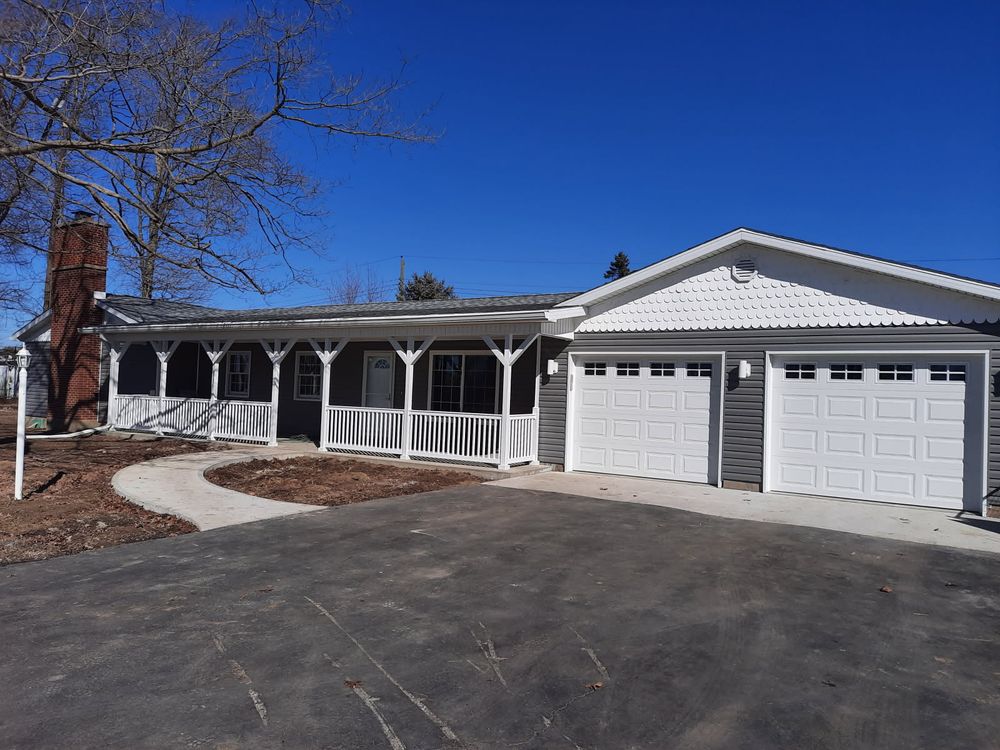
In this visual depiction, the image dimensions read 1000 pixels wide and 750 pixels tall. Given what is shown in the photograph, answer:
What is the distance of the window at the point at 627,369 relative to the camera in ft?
40.1

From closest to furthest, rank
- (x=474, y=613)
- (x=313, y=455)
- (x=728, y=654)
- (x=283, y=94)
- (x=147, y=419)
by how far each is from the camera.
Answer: (x=728, y=654) → (x=474, y=613) → (x=283, y=94) → (x=313, y=455) → (x=147, y=419)

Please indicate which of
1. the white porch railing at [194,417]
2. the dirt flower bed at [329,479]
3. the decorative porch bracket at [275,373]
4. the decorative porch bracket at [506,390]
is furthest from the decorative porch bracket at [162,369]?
the decorative porch bracket at [506,390]

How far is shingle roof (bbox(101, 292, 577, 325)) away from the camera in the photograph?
1350 cm

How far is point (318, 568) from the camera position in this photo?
19.2 ft

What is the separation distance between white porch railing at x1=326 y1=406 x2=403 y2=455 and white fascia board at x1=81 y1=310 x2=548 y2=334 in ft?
5.80

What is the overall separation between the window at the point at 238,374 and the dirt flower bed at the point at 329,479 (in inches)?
230

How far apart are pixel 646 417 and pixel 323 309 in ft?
34.0

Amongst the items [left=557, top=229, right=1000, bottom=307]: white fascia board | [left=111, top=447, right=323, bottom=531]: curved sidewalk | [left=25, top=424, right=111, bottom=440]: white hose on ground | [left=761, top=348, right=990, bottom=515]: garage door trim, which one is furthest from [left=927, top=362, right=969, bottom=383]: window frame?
[left=25, top=424, right=111, bottom=440]: white hose on ground

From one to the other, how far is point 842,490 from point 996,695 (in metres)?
7.12

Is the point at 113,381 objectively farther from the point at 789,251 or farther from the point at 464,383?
the point at 789,251

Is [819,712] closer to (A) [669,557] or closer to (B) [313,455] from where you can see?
(A) [669,557]

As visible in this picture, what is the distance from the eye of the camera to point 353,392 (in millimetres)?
16438

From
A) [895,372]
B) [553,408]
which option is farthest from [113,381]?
[895,372]

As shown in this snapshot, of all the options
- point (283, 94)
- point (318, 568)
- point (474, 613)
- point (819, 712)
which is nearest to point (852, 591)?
point (819, 712)
